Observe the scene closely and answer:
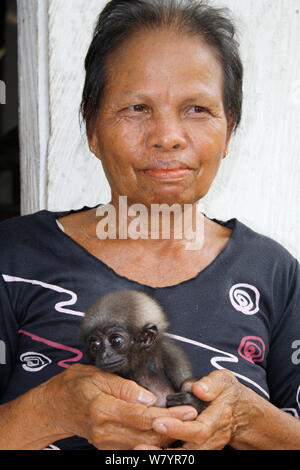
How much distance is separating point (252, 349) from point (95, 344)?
387mm

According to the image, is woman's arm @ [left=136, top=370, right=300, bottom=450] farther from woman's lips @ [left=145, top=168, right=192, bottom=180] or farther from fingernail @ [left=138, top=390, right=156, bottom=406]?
woman's lips @ [left=145, top=168, right=192, bottom=180]

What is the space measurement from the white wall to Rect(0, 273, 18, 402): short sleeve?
55cm

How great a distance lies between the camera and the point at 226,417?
1.00 meters

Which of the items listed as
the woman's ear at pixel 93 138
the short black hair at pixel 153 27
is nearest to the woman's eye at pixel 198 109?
the short black hair at pixel 153 27

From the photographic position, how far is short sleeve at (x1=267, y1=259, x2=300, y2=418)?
1251 millimetres

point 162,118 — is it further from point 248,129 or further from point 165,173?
point 248,129

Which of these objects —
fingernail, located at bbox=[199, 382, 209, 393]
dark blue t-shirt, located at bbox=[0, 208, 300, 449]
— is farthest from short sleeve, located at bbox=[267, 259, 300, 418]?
fingernail, located at bbox=[199, 382, 209, 393]

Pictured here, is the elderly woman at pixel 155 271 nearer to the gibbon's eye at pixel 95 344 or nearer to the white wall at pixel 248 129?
the gibbon's eye at pixel 95 344

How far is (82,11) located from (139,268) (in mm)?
851

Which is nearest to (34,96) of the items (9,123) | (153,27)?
(153,27)

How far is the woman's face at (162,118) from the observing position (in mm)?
1097

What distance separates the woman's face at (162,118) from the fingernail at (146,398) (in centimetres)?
43

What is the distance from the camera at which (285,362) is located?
1.25 metres
